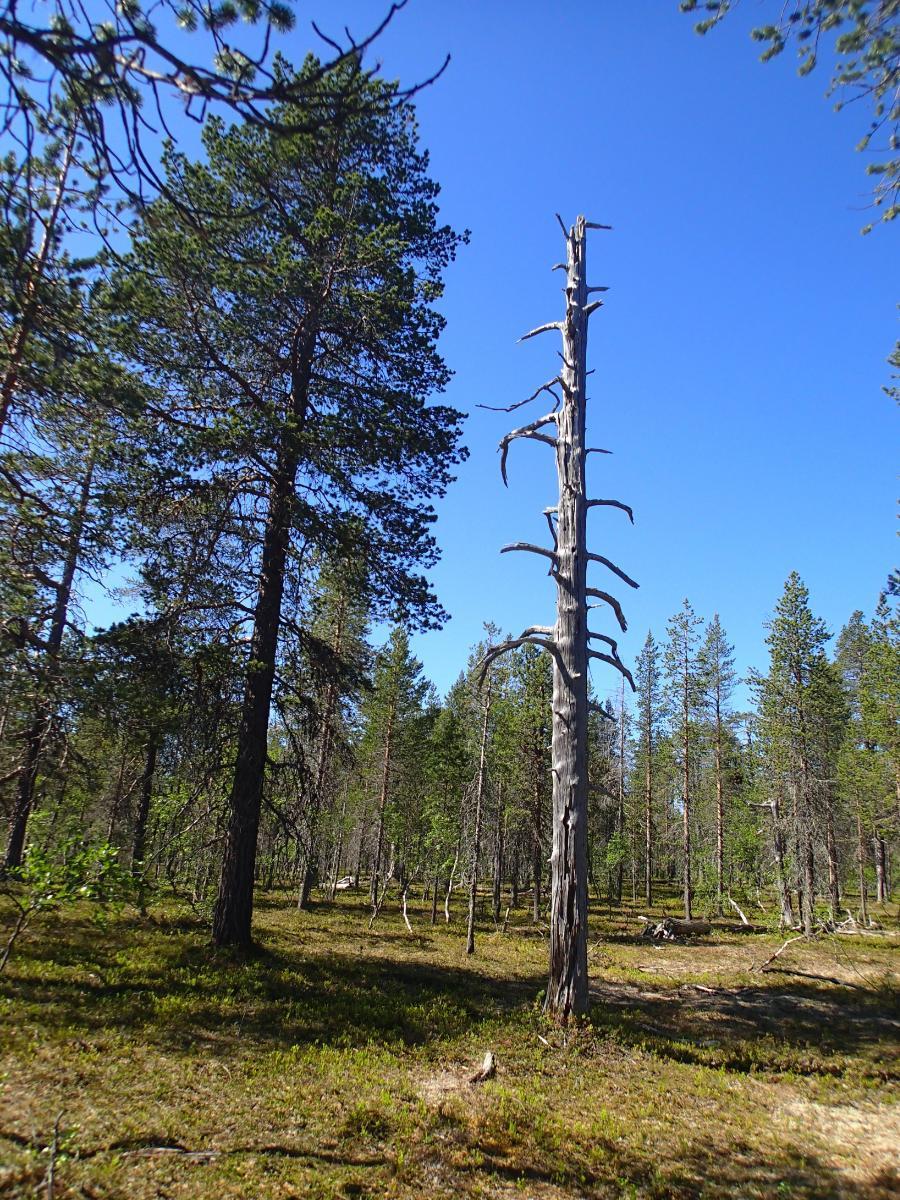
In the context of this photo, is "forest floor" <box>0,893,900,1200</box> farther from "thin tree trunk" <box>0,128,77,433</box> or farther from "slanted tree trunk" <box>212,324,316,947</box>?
"thin tree trunk" <box>0,128,77,433</box>

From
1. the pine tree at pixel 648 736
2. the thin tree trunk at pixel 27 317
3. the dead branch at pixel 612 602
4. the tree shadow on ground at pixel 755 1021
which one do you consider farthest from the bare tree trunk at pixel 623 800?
the thin tree trunk at pixel 27 317

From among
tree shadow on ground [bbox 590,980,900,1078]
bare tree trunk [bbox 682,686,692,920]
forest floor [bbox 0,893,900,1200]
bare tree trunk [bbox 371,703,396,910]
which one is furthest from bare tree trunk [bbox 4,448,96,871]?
bare tree trunk [bbox 682,686,692,920]

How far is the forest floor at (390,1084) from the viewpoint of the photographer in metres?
4.61

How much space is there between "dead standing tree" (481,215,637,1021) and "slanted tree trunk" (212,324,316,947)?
3.96 m

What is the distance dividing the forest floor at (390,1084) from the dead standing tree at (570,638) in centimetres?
104

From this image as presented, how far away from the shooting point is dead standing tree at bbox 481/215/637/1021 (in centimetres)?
849

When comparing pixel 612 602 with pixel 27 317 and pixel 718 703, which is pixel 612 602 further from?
pixel 718 703

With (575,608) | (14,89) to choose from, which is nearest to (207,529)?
(575,608)

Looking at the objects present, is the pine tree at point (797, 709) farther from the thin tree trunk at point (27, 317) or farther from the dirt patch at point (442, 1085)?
the thin tree trunk at point (27, 317)

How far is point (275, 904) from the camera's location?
2472 centimetres

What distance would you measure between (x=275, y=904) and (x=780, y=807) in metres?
22.5

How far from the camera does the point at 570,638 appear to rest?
368 inches

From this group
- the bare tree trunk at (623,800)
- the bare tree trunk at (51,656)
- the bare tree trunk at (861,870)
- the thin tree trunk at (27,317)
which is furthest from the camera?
the bare tree trunk at (623,800)

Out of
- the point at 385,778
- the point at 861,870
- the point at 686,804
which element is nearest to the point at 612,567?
the point at 385,778
